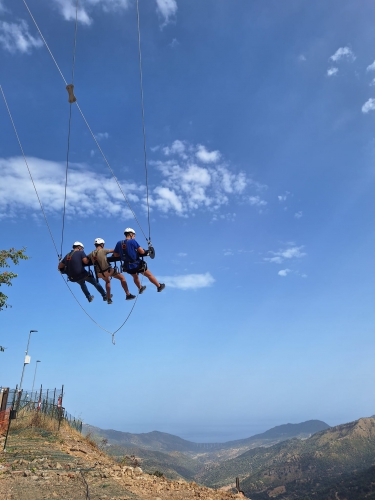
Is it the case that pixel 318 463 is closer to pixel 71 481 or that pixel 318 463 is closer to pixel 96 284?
pixel 71 481

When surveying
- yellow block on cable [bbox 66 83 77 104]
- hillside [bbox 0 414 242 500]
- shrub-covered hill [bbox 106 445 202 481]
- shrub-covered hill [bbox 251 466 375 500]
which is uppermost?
yellow block on cable [bbox 66 83 77 104]

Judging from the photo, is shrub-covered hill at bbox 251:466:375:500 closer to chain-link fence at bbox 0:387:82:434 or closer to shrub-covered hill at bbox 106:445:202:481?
shrub-covered hill at bbox 106:445:202:481

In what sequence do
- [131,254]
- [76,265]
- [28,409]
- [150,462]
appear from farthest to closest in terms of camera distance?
[150,462], [28,409], [76,265], [131,254]

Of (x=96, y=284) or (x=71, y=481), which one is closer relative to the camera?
(x=71, y=481)

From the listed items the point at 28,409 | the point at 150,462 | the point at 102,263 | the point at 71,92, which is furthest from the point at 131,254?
the point at 150,462

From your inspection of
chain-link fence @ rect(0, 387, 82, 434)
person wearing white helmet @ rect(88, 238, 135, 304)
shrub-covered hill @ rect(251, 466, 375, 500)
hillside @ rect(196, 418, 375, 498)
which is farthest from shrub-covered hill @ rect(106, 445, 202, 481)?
shrub-covered hill @ rect(251, 466, 375, 500)

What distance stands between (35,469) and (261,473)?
419ft

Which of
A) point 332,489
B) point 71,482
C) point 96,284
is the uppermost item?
point 96,284

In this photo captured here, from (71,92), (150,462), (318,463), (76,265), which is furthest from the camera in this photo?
(318,463)

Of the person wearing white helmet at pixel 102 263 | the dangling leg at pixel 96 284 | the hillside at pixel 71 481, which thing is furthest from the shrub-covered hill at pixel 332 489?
the person wearing white helmet at pixel 102 263

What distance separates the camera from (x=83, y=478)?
10.9m

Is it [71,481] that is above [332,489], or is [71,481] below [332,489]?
above

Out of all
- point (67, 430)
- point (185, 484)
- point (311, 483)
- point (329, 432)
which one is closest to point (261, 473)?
point (311, 483)

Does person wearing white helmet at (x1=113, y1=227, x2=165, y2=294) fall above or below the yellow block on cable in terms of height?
below
